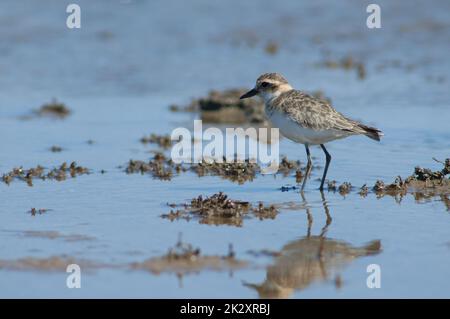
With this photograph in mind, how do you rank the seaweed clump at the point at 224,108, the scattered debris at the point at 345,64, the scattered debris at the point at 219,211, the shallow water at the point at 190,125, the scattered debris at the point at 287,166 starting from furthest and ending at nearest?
the scattered debris at the point at 345,64 → the seaweed clump at the point at 224,108 → the scattered debris at the point at 287,166 → the scattered debris at the point at 219,211 → the shallow water at the point at 190,125

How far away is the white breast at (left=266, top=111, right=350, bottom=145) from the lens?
9.82 metres

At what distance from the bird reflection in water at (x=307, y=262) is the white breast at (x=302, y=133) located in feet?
6.40

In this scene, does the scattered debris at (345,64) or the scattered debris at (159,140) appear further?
the scattered debris at (345,64)

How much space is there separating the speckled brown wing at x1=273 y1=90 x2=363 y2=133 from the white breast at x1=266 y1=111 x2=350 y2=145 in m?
0.05

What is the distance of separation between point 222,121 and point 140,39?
5.16 meters

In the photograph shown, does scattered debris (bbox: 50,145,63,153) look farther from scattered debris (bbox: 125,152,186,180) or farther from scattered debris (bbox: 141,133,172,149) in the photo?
scattered debris (bbox: 125,152,186,180)

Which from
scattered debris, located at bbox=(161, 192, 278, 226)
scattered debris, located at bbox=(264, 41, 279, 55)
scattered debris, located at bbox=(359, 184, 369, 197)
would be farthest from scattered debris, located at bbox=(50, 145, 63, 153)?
scattered debris, located at bbox=(264, 41, 279, 55)

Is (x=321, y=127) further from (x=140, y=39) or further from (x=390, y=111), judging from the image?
(x=140, y=39)

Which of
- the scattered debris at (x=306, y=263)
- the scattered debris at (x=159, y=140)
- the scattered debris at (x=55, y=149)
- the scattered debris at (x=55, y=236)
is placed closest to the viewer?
the scattered debris at (x=306, y=263)

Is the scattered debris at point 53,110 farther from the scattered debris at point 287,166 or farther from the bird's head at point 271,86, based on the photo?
the scattered debris at point 287,166

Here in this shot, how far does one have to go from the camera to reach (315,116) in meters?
9.80

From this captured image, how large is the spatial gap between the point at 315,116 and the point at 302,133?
239 mm

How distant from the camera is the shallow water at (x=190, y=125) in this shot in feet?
22.9

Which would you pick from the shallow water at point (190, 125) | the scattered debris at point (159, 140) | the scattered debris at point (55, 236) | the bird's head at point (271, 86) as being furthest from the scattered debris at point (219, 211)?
the scattered debris at point (159, 140)
